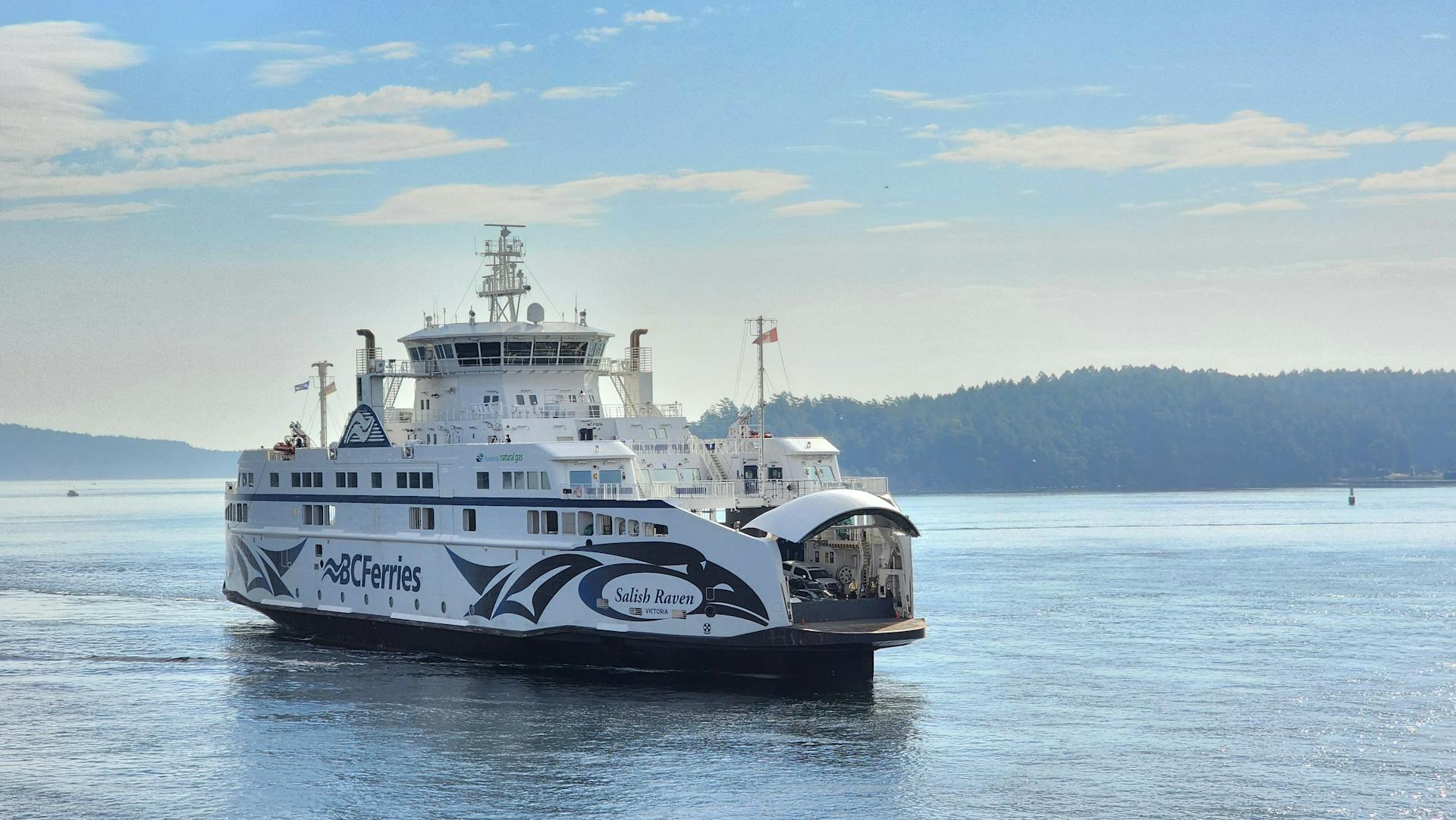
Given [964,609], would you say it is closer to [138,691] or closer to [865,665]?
[865,665]

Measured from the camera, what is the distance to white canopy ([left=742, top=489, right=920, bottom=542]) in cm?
2912

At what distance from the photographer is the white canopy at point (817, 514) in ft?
95.6

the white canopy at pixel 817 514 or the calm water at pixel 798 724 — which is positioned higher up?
the white canopy at pixel 817 514

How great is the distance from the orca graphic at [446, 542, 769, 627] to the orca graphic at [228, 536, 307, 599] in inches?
318

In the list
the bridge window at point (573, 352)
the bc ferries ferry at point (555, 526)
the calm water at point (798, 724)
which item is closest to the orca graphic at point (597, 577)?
the bc ferries ferry at point (555, 526)

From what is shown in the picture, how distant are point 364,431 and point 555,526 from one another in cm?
796

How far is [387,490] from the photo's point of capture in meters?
37.1

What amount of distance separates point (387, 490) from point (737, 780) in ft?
53.1

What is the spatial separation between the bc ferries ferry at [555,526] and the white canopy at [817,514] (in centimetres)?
5

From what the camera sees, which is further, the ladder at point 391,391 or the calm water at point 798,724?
the ladder at point 391,391

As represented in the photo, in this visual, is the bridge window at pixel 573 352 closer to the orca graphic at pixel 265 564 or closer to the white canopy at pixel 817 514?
the orca graphic at pixel 265 564

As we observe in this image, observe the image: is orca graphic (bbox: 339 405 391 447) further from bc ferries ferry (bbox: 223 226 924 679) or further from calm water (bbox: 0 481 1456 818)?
calm water (bbox: 0 481 1456 818)

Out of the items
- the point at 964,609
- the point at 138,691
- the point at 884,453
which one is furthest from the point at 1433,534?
the point at 884,453

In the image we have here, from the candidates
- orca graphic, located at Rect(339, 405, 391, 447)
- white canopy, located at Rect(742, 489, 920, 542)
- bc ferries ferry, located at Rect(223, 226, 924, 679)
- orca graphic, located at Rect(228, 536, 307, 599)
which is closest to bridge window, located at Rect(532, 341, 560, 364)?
bc ferries ferry, located at Rect(223, 226, 924, 679)
